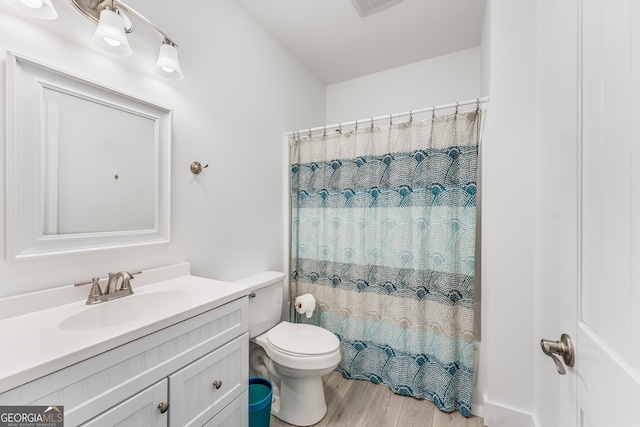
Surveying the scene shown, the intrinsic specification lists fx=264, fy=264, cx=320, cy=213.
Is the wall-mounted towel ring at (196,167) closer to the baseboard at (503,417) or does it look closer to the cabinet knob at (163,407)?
the cabinet knob at (163,407)

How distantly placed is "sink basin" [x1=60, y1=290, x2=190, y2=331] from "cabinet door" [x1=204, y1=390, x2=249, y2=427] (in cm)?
49

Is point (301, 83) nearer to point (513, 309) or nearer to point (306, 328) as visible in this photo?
point (306, 328)

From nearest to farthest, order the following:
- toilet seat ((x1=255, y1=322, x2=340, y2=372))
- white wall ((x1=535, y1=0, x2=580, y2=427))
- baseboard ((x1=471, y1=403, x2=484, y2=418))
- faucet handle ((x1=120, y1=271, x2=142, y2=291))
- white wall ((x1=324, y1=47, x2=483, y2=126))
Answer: white wall ((x1=535, y1=0, x2=580, y2=427)) → faucet handle ((x1=120, y1=271, x2=142, y2=291)) → toilet seat ((x1=255, y1=322, x2=340, y2=372)) → baseboard ((x1=471, y1=403, x2=484, y2=418)) → white wall ((x1=324, y1=47, x2=483, y2=126))

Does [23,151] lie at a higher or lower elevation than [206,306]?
higher

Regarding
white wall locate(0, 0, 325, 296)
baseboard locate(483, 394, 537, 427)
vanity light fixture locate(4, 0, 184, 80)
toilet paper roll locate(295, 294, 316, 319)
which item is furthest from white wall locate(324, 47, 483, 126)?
baseboard locate(483, 394, 537, 427)

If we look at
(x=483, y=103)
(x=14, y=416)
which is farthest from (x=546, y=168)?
(x=14, y=416)

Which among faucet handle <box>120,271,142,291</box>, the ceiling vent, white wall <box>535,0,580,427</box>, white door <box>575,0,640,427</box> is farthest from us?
the ceiling vent

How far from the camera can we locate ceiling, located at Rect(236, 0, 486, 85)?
70.1 inches

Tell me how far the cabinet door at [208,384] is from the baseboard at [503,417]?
4.50ft

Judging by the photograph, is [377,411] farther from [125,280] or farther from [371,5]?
[371,5]

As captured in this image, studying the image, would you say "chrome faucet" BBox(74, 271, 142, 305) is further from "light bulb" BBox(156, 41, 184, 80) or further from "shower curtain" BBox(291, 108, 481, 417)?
"shower curtain" BBox(291, 108, 481, 417)

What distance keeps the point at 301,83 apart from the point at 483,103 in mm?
1551

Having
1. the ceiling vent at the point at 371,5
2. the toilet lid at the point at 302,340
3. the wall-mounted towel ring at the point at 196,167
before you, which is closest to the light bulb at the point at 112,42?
the wall-mounted towel ring at the point at 196,167

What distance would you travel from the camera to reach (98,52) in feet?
3.60
